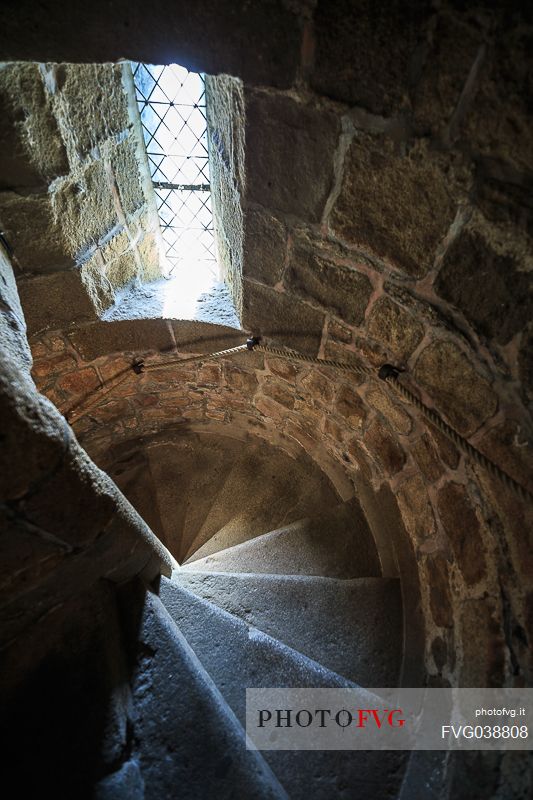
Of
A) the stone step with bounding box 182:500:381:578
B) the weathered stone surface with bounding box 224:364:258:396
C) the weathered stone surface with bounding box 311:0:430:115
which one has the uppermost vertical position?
the weathered stone surface with bounding box 311:0:430:115

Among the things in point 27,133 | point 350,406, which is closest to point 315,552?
point 350,406

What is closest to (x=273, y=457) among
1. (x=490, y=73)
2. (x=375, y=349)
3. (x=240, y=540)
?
(x=240, y=540)

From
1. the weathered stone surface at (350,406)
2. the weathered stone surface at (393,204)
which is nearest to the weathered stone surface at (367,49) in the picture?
the weathered stone surface at (393,204)

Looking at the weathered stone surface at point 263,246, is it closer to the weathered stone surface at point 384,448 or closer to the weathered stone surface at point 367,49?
the weathered stone surface at point 367,49

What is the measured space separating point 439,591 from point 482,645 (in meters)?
0.41

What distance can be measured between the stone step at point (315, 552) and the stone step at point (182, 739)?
139 cm

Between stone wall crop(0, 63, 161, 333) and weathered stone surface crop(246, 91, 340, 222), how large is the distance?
31.2 inches

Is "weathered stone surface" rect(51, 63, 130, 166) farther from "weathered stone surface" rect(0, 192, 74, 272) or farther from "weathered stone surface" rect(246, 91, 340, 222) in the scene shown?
"weathered stone surface" rect(246, 91, 340, 222)

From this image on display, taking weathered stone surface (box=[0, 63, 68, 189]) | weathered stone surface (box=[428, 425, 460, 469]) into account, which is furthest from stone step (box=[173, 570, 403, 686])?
weathered stone surface (box=[0, 63, 68, 189])

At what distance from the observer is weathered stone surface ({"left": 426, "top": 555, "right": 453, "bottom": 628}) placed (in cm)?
187

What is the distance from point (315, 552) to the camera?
2.89 metres

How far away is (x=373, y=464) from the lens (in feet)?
8.18

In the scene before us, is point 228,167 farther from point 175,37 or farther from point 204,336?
→ point 204,336

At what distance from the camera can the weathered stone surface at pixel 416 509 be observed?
1.98 metres
